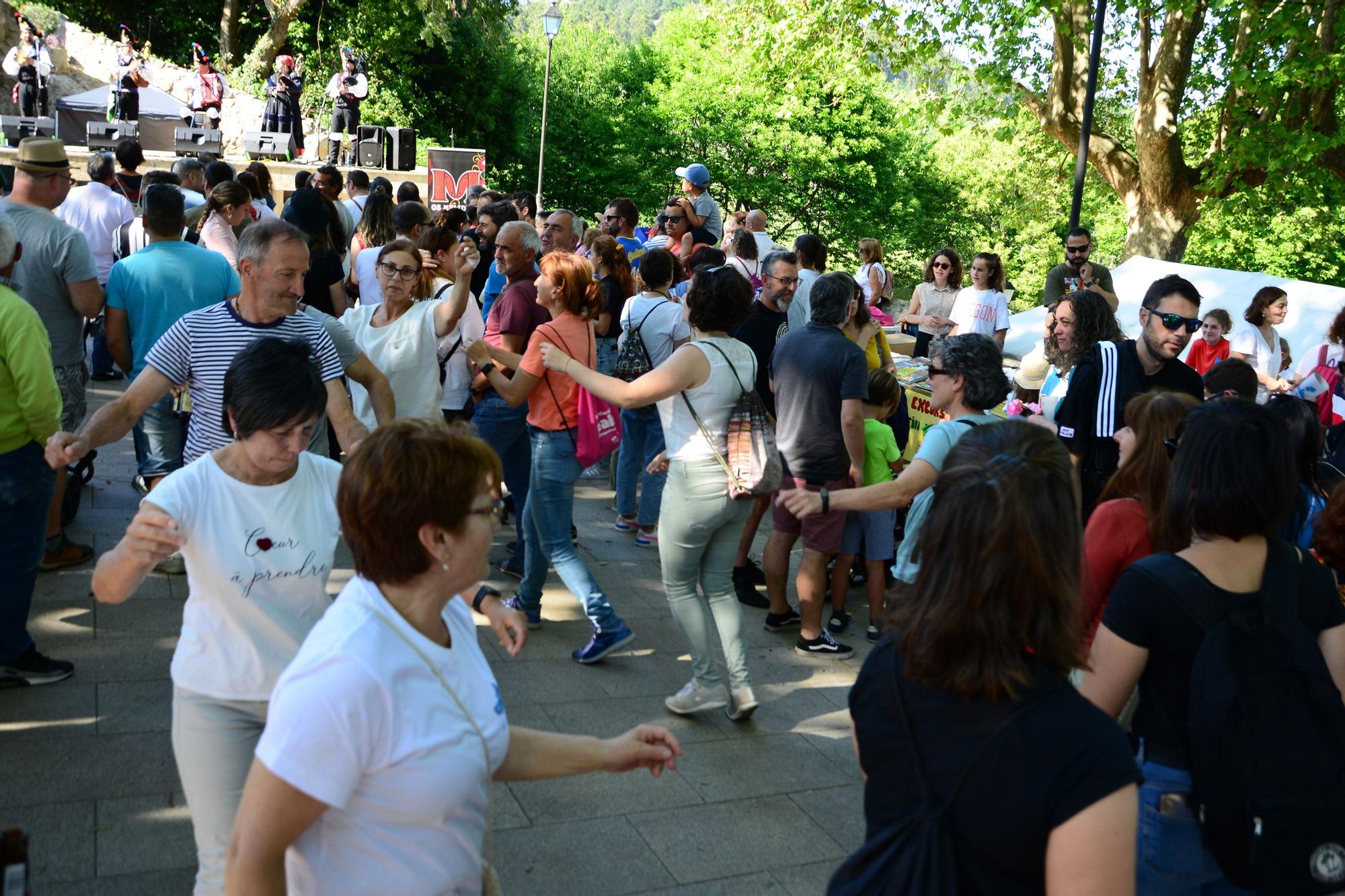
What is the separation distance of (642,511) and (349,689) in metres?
5.59

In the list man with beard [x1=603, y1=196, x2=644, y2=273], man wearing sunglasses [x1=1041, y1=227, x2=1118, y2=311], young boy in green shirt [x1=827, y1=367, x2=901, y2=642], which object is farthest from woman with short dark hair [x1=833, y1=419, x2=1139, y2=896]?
man with beard [x1=603, y1=196, x2=644, y2=273]

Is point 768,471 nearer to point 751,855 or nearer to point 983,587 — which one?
point 751,855

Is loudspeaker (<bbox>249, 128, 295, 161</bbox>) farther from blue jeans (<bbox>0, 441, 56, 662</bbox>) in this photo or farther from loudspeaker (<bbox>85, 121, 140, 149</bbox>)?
blue jeans (<bbox>0, 441, 56, 662</bbox>)

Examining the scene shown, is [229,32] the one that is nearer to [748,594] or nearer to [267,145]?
[267,145]

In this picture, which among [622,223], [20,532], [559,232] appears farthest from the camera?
[622,223]

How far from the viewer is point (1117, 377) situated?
15.8 ft

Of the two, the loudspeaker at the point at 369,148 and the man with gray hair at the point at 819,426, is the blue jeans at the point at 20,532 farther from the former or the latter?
the loudspeaker at the point at 369,148

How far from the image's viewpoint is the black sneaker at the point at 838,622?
6219 mm

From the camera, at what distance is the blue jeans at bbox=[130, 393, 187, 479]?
19.6 ft

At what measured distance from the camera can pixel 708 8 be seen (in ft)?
82.5

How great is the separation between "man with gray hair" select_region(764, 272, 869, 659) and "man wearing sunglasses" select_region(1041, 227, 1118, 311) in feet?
11.9

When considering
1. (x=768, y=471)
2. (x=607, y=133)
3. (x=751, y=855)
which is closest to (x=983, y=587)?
(x=751, y=855)

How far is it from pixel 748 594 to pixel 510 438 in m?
1.65

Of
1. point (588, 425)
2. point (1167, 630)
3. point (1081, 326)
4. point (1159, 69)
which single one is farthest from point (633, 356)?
point (1159, 69)
